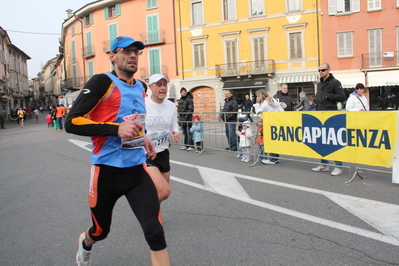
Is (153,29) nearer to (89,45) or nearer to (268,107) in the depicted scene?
(89,45)

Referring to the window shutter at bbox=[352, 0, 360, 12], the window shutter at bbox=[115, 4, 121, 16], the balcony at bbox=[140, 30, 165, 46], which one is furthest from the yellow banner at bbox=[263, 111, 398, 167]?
the window shutter at bbox=[115, 4, 121, 16]

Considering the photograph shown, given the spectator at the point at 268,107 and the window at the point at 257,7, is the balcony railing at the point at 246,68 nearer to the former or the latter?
the window at the point at 257,7

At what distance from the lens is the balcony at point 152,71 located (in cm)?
3541

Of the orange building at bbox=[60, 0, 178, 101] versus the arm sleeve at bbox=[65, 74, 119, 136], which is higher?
the orange building at bbox=[60, 0, 178, 101]

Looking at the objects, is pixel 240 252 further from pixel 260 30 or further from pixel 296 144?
pixel 260 30

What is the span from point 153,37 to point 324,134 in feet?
101

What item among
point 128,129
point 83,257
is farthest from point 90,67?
point 128,129

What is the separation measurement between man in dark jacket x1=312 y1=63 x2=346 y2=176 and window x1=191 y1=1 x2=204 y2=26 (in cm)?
2707

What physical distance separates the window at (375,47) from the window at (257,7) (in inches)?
346

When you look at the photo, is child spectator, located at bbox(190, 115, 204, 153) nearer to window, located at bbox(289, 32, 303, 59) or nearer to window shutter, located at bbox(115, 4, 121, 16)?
window, located at bbox(289, 32, 303, 59)

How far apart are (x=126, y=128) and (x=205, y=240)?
1887 millimetres

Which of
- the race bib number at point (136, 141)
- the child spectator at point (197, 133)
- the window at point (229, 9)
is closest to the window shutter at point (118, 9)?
the window at point (229, 9)

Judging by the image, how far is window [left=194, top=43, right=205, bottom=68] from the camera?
3312 centimetres

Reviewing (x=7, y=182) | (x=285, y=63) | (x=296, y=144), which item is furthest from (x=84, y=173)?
(x=285, y=63)
